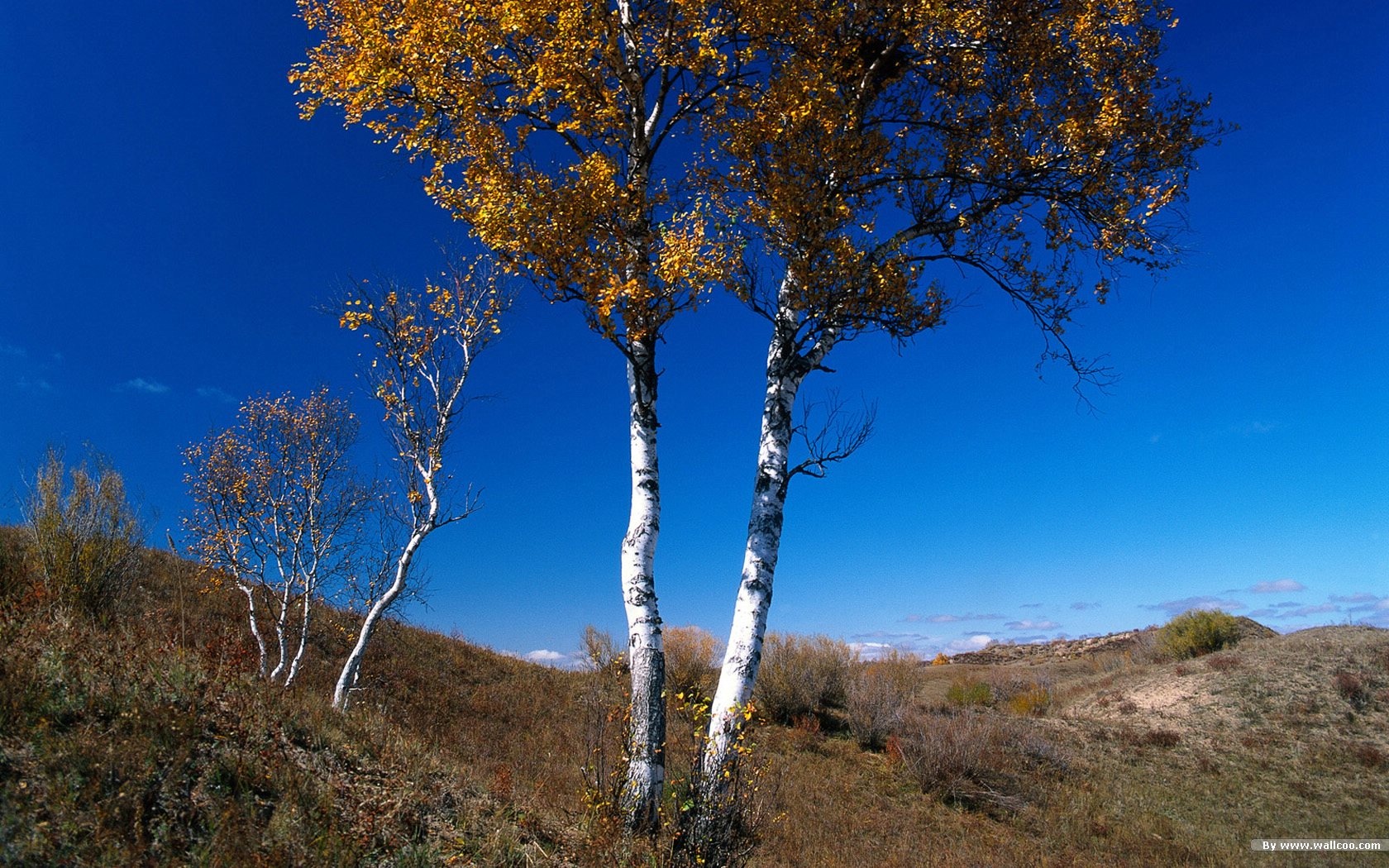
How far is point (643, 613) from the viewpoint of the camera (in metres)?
7.23

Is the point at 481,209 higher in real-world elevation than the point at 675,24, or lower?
lower

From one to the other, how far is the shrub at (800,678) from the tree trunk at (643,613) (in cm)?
902

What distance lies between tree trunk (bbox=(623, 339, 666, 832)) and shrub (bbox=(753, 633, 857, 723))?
902 centimetres

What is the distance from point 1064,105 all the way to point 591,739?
9.93 m

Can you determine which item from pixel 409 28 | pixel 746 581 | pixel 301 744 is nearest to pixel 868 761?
pixel 746 581

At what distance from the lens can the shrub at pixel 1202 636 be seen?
25.8 meters

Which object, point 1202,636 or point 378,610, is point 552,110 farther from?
point 1202,636

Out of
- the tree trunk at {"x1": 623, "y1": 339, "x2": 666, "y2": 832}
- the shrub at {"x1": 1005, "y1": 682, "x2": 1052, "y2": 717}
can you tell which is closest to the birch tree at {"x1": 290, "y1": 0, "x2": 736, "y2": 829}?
the tree trunk at {"x1": 623, "y1": 339, "x2": 666, "y2": 832}

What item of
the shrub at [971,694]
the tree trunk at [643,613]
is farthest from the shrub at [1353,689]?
the tree trunk at [643,613]

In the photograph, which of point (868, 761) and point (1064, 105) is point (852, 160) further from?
point (868, 761)

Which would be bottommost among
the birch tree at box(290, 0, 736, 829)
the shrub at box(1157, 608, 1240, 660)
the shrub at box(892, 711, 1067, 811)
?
the shrub at box(892, 711, 1067, 811)

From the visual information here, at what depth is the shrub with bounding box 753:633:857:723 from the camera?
1616cm

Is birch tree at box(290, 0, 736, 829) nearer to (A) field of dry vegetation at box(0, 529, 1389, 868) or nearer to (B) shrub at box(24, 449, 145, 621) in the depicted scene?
(A) field of dry vegetation at box(0, 529, 1389, 868)

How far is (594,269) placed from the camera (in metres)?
7.73
